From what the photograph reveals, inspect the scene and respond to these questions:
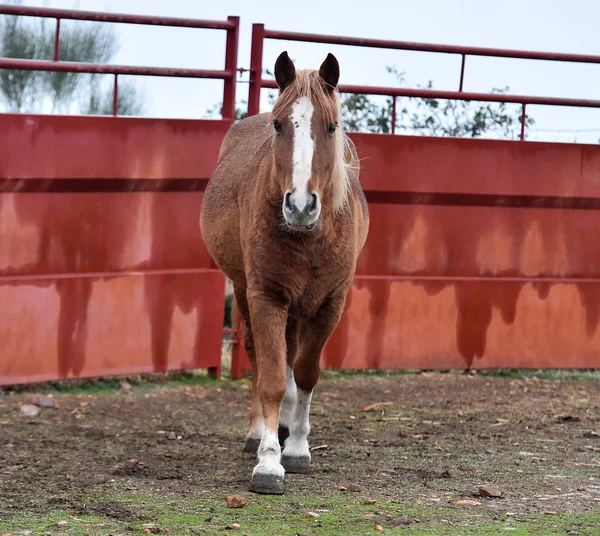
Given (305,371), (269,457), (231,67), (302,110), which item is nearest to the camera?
(302,110)

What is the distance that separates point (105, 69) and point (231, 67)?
101cm

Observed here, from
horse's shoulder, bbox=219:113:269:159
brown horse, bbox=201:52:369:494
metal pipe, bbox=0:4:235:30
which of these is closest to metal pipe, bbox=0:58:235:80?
metal pipe, bbox=0:4:235:30

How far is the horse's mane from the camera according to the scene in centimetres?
500

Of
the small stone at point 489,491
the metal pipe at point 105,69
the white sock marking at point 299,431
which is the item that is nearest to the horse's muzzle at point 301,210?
the white sock marking at point 299,431

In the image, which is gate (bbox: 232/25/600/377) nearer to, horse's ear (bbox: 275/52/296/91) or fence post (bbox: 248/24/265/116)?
fence post (bbox: 248/24/265/116)

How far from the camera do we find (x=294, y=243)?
532 cm

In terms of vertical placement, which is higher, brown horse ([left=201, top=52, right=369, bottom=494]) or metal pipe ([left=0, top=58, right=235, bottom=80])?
metal pipe ([left=0, top=58, right=235, bottom=80])

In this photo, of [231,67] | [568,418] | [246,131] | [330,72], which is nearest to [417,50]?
[231,67]

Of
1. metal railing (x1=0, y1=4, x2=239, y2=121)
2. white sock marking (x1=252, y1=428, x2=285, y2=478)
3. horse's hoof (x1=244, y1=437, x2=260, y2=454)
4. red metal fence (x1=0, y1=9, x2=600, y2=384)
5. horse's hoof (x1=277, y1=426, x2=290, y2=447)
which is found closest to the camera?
white sock marking (x1=252, y1=428, x2=285, y2=478)

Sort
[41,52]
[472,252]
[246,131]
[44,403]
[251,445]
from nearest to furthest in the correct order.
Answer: [251,445] → [246,131] → [44,403] → [472,252] → [41,52]

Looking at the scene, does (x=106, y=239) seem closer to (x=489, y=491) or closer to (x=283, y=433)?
(x=283, y=433)

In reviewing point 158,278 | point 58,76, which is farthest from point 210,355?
point 58,76

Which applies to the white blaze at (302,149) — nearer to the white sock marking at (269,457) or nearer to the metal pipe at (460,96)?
the white sock marking at (269,457)

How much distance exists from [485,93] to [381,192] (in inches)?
43.8
